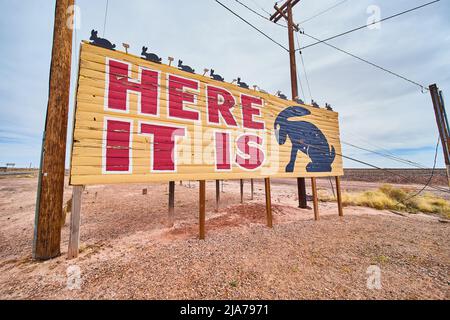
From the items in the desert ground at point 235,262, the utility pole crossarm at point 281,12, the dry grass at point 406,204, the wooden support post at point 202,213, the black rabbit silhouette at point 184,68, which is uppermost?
the utility pole crossarm at point 281,12

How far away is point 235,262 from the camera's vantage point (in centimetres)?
412

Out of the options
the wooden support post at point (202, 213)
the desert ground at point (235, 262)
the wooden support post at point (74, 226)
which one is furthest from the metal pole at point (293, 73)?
the wooden support post at point (74, 226)

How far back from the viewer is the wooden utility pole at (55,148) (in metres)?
4.03

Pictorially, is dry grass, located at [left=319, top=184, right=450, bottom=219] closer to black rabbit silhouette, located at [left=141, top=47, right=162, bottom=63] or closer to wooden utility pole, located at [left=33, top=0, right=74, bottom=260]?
black rabbit silhouette, located at [left=141, top=47, right=162, bottom=63]

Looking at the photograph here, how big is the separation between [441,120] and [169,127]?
11.5 m

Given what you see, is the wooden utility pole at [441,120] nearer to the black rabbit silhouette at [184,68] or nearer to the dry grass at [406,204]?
the dry grass at [406,204]

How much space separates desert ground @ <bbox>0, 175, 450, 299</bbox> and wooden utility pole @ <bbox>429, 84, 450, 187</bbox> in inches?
131

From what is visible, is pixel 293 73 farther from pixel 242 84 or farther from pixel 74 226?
pixel 74 226

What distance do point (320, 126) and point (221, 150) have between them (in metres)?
6.32

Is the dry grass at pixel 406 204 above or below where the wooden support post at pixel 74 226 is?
below

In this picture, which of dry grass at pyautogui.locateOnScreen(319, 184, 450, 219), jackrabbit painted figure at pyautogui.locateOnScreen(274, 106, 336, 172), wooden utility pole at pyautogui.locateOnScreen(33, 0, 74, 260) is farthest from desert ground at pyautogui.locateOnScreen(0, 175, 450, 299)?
dry grass at pyautogui.locateOnScreen(319, 184, 450, 219)

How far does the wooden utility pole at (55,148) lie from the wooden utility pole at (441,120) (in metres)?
13.8

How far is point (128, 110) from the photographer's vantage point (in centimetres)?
496

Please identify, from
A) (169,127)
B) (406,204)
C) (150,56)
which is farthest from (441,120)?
(150,56)
